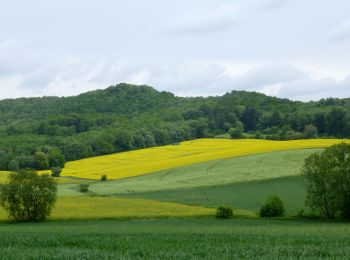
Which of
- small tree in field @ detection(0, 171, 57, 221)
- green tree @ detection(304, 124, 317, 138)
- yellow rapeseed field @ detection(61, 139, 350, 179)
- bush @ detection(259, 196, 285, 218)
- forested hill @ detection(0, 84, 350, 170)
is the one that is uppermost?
forested hill @ detection(0, 84, 350, 170)

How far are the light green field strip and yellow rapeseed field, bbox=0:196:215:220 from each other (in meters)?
10.7

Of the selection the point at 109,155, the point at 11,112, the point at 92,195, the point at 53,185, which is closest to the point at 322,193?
the point at 53,185

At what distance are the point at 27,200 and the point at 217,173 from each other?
31598mm

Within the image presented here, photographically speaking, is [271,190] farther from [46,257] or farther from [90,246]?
[46,257]

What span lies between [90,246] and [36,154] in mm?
91852

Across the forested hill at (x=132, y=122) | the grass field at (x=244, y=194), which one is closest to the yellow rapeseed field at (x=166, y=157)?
the forested hill at (x=132, y=122)

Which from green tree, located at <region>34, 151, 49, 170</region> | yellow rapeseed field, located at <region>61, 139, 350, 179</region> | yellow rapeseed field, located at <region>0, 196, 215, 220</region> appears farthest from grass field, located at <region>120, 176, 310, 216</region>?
green tree, located at <region>34, 151, 49, 170</region>

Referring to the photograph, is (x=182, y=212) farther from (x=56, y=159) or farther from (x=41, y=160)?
(x=41, y=160)

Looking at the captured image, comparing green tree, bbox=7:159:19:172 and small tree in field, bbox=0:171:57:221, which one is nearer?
small tree in field, bbox=0:171:57:221

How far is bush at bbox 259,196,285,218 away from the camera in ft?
157

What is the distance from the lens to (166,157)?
9981 centimetres

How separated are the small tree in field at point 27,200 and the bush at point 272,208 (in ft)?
63.6

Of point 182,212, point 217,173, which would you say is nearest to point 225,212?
point 182,212

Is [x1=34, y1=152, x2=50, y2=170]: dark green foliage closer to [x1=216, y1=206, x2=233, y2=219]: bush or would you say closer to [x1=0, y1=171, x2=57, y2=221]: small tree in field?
[x1=0, y1=171, x2=57, y2=221]: small tree in field
